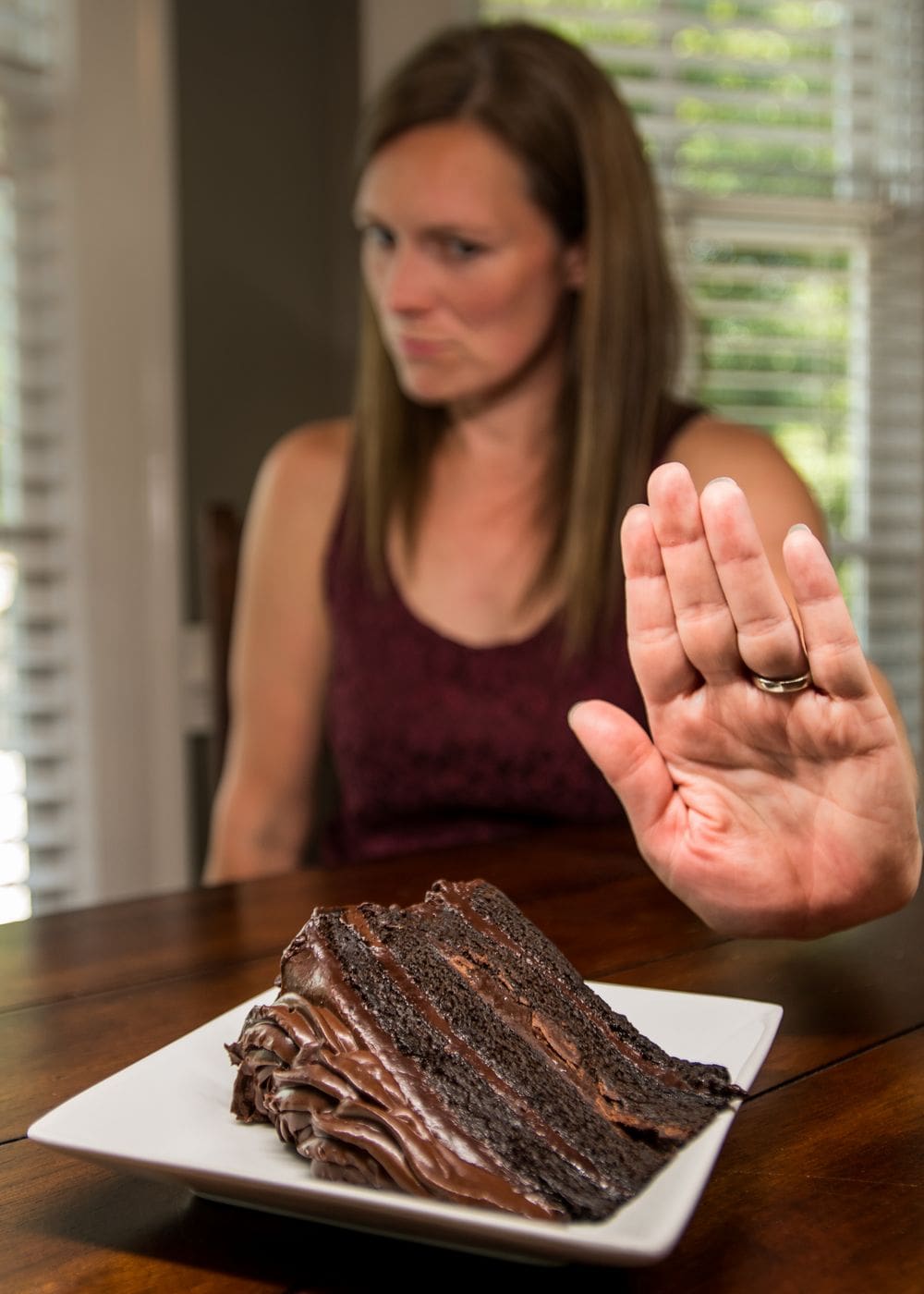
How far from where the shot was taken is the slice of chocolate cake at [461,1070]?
56cm

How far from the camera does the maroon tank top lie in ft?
6.15

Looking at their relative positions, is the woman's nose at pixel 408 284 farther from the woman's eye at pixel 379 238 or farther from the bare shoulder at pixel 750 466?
the bare shoulder at pixel 750 466

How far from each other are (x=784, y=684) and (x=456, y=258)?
1.23 metres

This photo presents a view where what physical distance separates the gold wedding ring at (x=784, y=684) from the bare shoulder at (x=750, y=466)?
3.30 ft

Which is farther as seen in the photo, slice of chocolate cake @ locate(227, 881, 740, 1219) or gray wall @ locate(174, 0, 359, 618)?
gray wall @ locate(174, 0, 359, 618)

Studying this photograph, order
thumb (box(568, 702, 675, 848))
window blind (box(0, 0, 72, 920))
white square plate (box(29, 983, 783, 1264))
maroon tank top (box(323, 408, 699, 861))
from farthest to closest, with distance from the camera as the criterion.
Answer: window blind (box(0, 0, 72, 920))
maroon tank top (box(323, 408, 699, 861))
thumb (box(568, 702, 675, 848))
white square plate (box(29, 983, 783, 1264))

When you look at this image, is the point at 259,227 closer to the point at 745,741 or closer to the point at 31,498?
the point at 31,498

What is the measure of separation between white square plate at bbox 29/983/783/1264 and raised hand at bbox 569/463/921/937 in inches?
5.5

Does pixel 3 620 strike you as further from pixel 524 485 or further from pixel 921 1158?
pixel 921 1158

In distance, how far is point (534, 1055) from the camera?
65cm

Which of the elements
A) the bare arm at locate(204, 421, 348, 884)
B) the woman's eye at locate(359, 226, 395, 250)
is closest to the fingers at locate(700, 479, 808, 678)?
the woman's eye at locate(359, 226, 395, 250)

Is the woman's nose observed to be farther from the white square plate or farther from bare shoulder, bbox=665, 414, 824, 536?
the white square plate

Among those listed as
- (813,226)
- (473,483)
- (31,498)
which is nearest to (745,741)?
(473,483)

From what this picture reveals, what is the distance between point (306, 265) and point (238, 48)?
430mm
